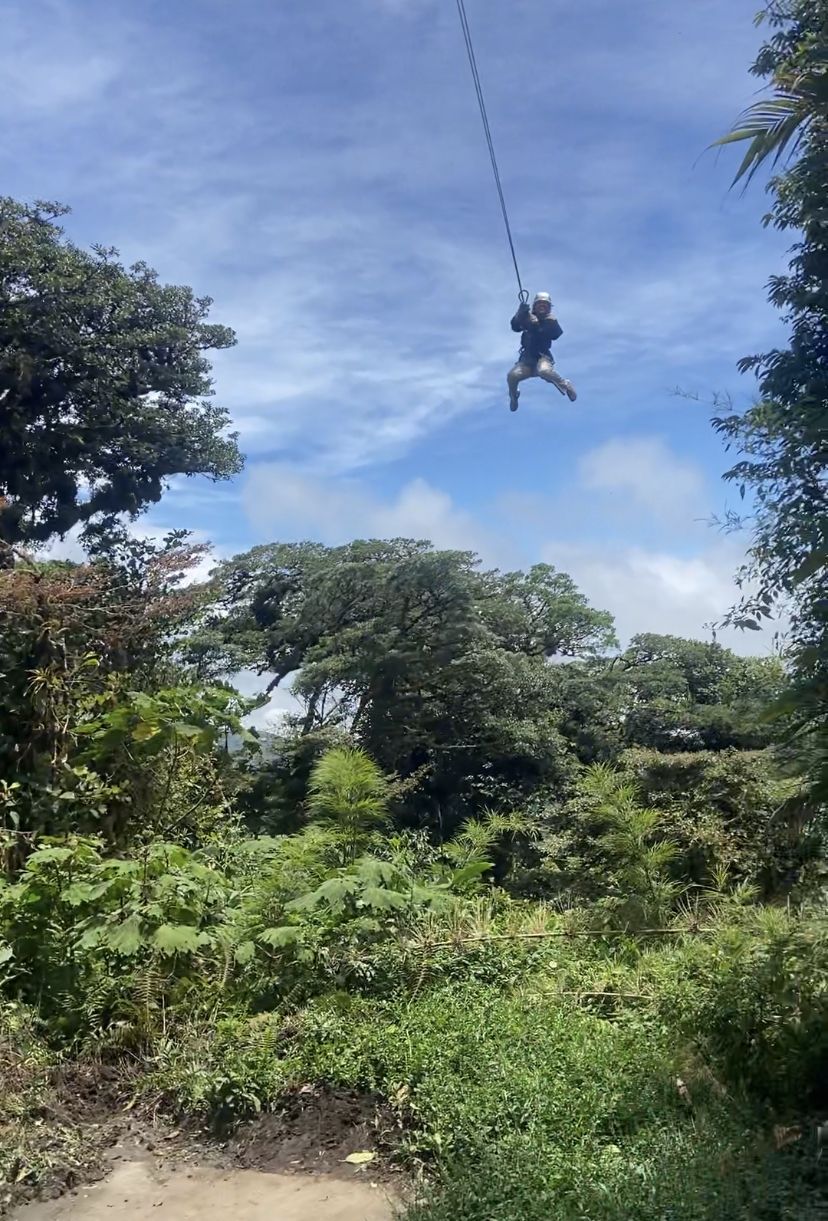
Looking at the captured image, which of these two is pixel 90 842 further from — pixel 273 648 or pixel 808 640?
pixel 273 648

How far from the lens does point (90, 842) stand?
562 cm

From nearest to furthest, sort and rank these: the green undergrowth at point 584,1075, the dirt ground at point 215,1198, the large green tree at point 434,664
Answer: the green undergrowth at point 584,1075 → the dirt ground at point 215,1198 → the large green tree at point 434,664

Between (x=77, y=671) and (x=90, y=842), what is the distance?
209 cm

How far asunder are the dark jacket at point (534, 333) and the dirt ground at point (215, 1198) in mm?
4061

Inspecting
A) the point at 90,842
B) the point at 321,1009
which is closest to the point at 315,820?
the point at 90,842

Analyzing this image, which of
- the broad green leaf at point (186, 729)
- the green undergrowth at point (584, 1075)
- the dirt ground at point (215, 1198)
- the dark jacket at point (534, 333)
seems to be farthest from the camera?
the broad green leaf at point (186, 729)

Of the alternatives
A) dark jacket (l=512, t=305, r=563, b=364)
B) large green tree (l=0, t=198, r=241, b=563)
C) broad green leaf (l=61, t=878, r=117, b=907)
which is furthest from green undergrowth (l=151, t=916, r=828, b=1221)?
→ large green tree (l=0, t=198, r=241, b=563)

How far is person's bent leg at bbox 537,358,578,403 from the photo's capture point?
17.7 feet

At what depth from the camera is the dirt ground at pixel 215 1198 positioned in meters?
3.56

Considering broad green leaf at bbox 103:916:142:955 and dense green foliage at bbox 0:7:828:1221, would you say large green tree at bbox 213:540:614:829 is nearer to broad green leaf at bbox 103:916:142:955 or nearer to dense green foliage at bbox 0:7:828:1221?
dense green foliage at bbox 0:7:828:1221

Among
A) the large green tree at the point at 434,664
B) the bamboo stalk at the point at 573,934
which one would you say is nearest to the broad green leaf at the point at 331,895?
the bamboo stalk at the point at 573,934

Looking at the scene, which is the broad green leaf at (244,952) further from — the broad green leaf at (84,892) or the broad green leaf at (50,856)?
the broad green leaf at (50,856)

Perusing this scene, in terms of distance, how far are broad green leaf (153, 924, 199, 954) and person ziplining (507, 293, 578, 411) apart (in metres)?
3.18

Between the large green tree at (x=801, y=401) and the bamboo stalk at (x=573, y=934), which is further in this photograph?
the bamboo stalk at (x=573, y=934)
